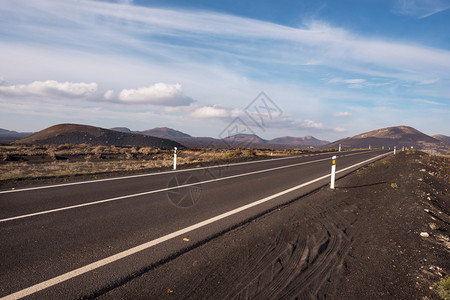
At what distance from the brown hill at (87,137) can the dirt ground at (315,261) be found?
92.1 metres

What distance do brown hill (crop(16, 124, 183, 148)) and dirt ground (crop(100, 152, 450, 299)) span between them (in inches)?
3624

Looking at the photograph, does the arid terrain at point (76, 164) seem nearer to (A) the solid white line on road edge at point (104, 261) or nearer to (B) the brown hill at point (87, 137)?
(A) the solid white line on road edge at point (104, 261)

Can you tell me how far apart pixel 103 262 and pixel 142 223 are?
5.85 ft

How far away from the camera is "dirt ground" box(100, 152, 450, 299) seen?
3488 mm

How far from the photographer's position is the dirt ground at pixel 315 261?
349 cm

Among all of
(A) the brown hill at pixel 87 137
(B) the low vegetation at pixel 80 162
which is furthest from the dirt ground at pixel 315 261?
(A) the brown hill at pixel 87 137

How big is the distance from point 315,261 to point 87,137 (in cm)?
10197

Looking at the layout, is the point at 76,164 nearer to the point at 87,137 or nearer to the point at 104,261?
the point at 104,261

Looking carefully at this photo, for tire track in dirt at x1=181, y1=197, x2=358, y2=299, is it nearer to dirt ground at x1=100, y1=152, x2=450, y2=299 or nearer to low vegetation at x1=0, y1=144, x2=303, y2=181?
dirt ground at x1=100, y1=152, x2=450, y2=299

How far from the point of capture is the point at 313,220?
21.3 feet

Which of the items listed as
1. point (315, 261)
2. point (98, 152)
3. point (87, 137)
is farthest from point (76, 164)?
point (87, 137)

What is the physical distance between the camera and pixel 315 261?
4.33 meters

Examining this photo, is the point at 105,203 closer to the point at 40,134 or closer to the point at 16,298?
the point at 16,298

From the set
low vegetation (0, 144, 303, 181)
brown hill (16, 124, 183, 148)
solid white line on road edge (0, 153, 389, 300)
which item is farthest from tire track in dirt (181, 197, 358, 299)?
brown hill (16, 124, 183, 148)
